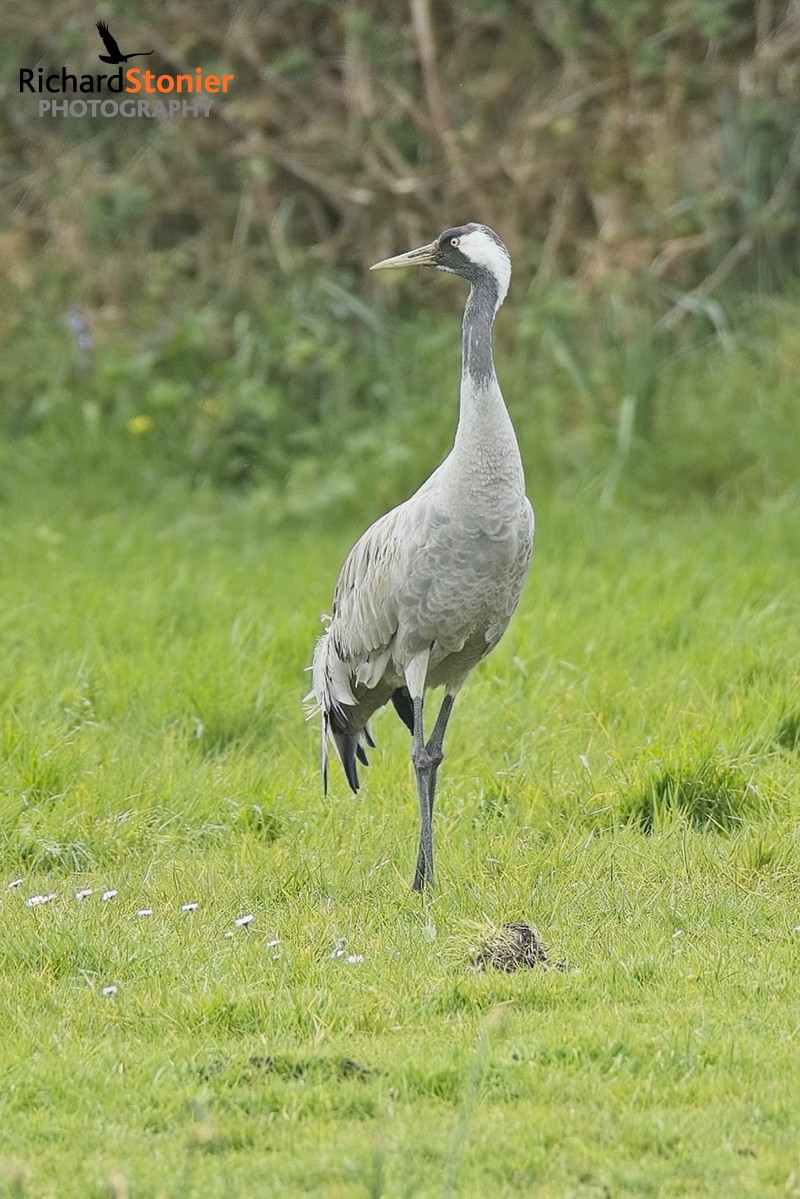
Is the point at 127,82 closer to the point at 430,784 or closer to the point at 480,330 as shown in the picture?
the point at 480,330

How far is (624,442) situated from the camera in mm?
9352

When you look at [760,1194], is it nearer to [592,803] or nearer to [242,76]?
[592,803]

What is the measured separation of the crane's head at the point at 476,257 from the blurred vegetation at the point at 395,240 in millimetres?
4020

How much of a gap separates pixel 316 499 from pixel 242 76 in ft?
12.1

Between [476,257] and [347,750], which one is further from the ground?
[476,257]

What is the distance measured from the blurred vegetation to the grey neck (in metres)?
4.11

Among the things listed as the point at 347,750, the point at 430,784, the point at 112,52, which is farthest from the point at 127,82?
Result: the point at 430,784

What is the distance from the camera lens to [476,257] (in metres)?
5.28

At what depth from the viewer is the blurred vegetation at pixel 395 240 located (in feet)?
31.9

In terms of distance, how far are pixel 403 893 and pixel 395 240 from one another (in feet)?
23.1

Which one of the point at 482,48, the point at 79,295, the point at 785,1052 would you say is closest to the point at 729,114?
the point at 482,48

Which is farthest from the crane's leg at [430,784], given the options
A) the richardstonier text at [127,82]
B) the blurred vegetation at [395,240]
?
the richardstonier text at [127,82]

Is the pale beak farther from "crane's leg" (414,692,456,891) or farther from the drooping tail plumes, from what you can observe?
"crane's leg" (414,692,456,891)

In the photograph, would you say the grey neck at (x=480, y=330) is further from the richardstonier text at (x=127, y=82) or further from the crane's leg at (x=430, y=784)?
the richardstonier text at (x=127, y=82)
